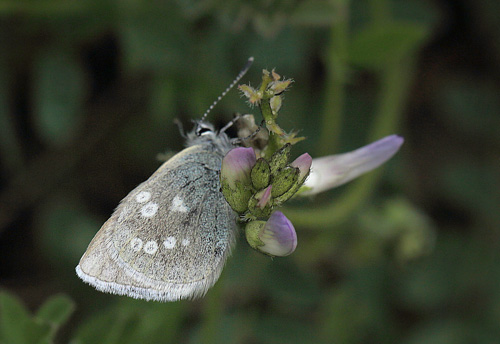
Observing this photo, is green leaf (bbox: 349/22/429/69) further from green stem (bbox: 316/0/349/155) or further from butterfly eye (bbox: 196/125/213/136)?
butterfly eye (bbox: 196/125/213/136)

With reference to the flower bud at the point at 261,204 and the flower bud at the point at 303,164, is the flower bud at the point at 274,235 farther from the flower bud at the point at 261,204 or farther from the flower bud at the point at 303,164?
the flower bud at the point at 303,164

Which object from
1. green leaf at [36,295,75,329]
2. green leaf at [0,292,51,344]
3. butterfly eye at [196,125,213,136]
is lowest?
green leaf at [36,295,75,329]

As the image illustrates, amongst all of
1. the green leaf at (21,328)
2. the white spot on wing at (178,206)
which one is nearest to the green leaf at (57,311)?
the green leaf at (21,328)

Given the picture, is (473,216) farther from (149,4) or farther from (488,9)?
(149,4)

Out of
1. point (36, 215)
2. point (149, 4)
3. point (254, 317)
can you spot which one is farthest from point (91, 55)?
point (254, 317)

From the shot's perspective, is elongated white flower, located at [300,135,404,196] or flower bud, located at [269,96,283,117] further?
elongated white flower, located at [300,135,404,196]

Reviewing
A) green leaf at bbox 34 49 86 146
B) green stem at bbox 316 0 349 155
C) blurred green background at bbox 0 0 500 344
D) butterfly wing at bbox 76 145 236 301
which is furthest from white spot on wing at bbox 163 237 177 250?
green leaf at bbox 34 49 86 146

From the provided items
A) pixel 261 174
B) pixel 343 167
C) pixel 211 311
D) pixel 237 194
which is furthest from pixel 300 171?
pixel 211 311
